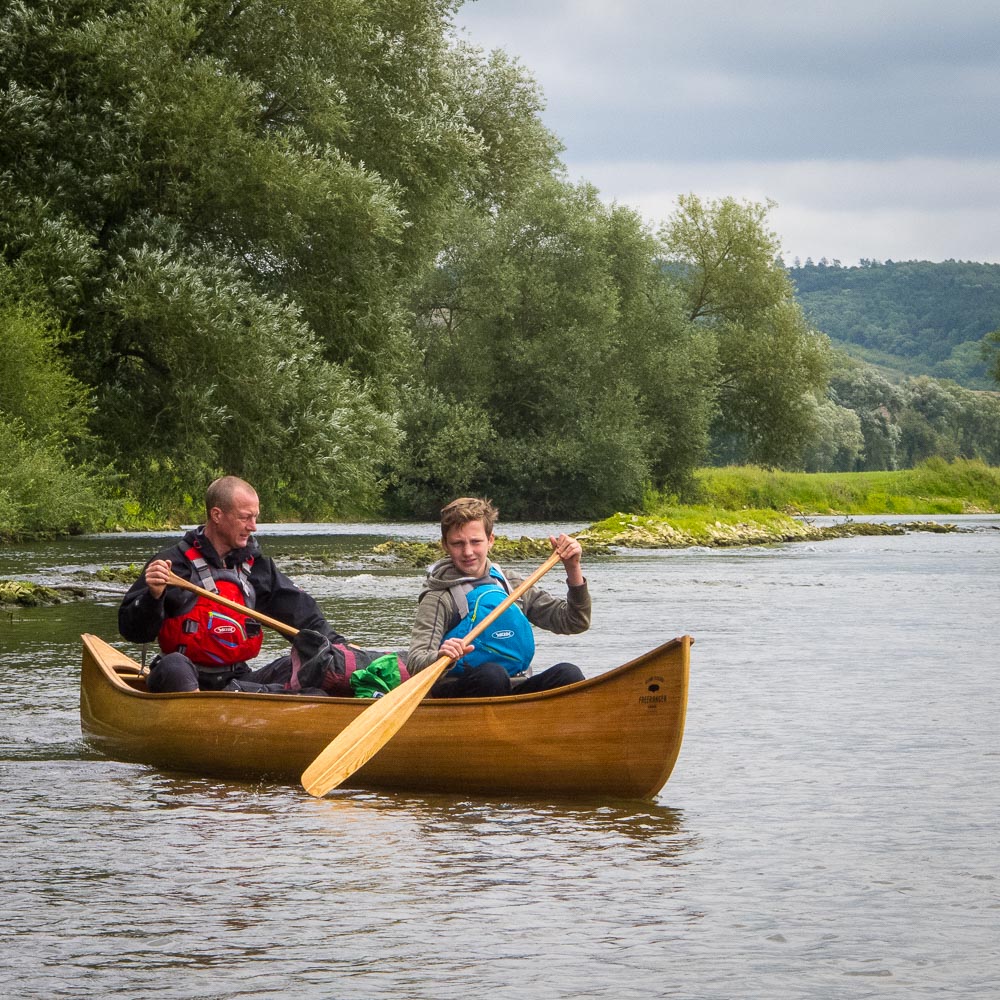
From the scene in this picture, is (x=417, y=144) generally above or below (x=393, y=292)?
above

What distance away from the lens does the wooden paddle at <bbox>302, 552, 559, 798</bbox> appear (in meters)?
5.89

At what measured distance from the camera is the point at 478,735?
604 centimetres

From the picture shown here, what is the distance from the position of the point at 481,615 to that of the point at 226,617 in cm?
135

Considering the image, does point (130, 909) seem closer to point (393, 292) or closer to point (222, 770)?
point (222, 770)

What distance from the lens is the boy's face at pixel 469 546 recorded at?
6.22 metres

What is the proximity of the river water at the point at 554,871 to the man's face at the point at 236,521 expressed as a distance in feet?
3.50

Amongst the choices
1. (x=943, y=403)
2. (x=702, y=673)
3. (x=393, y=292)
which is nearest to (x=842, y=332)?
(x=943, y=403)

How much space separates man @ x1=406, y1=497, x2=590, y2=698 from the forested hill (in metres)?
140

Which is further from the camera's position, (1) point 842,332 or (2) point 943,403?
(1) point 842,332

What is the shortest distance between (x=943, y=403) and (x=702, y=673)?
288 ft

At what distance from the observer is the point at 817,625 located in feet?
45.5

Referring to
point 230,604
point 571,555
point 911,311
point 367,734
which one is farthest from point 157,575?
point 911,311

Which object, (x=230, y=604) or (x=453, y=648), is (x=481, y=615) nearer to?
(x=453, y=648)

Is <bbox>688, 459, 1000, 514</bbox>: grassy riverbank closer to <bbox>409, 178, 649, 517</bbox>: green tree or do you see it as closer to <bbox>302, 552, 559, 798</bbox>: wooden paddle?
<bbox>409, 178, 649, 517</bbox>: green tree
